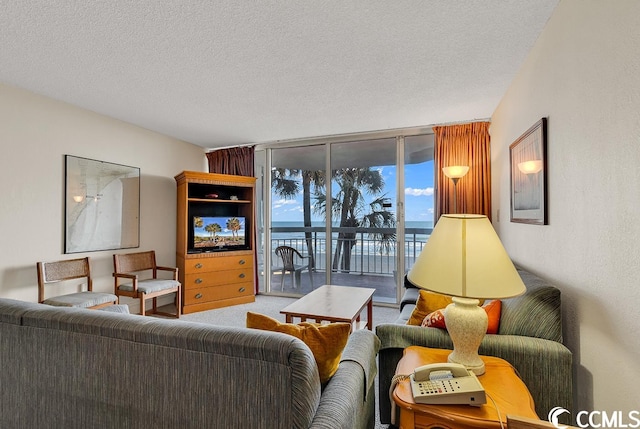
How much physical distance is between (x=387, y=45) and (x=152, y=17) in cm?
143

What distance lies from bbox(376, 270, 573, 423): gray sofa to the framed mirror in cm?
324

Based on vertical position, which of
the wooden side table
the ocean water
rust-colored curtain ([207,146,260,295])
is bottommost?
the wooden side table

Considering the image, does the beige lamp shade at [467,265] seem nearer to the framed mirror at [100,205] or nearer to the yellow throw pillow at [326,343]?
the yellow throw pillow at [326,343]

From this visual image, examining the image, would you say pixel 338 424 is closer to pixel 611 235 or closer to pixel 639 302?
pixel 639 302

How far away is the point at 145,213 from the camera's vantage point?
3.96 meters

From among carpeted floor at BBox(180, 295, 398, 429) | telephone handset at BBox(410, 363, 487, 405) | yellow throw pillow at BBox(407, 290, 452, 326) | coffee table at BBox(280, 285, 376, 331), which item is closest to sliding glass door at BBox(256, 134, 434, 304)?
carpeted floor at BBox(180, 295, 398, 429)

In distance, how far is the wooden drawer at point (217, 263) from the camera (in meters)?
3.94

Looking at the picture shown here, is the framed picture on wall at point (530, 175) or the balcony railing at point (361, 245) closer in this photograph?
the framed picture on wall at point (530, 175)

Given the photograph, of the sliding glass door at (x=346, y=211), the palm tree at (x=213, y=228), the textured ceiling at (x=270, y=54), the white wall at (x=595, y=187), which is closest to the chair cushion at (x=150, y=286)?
the palm tree at (x=213, y=228)

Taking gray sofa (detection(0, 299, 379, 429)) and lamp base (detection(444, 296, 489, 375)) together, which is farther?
lamp base (detection(444, 296, 489, 375))

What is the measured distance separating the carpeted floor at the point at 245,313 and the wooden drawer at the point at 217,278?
0.34m

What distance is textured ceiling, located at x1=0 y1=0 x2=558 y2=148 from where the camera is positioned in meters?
1.72

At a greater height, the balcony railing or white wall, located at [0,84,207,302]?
white wall, located at [0,84,207,302]

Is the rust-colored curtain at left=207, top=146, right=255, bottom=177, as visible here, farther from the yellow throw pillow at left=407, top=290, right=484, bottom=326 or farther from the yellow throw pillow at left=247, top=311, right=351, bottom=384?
the yellow throw pillow at left=247, top=311, right=351, bottom=384
